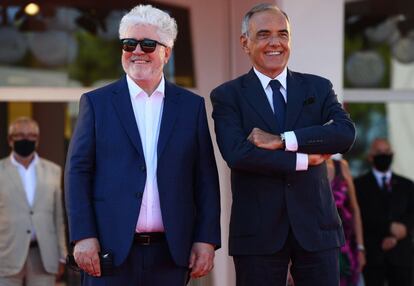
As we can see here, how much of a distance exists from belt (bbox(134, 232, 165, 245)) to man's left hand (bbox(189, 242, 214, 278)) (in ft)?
0.60

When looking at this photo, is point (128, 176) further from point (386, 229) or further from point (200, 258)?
point (386, 229)

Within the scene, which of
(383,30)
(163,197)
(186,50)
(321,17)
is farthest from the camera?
(383,30)

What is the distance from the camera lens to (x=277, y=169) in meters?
4.48

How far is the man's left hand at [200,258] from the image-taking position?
4.53 m

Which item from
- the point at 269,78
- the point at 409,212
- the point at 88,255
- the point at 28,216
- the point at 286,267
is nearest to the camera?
the point at 88,255

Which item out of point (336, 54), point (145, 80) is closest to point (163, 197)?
point (145, 80)

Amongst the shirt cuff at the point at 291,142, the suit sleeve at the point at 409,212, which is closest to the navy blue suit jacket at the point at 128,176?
the shirt cuff at the point at 291,142

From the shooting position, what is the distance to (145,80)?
14.9ft

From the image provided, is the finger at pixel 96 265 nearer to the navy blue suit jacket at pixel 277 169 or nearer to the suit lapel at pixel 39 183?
the navy blue suit jacket at pixel 277 169

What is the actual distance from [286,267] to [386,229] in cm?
459

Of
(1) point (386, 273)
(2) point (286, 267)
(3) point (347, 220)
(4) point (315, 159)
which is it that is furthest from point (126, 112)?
(1) point (386, 273)

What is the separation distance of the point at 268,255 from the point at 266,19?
1.19 m

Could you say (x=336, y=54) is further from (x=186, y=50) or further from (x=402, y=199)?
(x=402, y=199)

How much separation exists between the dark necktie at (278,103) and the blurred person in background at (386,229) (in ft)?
14.9
